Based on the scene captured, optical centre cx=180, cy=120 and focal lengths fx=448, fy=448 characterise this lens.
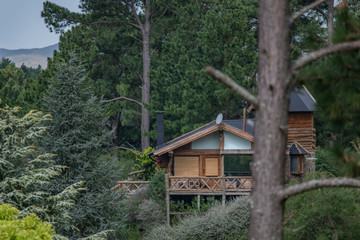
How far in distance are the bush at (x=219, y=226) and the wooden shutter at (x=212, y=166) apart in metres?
5.48

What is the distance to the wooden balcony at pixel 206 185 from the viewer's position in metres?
22.1

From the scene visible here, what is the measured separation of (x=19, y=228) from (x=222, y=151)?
1542 centimetres

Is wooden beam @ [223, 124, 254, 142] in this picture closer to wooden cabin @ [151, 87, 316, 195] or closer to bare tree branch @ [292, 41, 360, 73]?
wooden cabin @ [151, 87, 316, 195]

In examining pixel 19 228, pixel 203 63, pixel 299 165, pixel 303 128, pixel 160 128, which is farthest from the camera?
pixel 203 63

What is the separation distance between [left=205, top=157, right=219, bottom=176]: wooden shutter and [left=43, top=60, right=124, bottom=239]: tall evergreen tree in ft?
27.5

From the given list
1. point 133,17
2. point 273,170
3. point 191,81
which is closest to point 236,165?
point 191,81

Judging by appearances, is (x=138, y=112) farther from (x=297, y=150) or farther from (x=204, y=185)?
(x=297, y=150)

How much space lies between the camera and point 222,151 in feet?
76.2

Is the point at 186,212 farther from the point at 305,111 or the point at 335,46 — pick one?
the point at 335,46

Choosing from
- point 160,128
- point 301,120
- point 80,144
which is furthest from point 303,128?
point 80,144

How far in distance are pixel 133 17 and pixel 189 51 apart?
25.9ft

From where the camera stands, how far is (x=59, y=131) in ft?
52.0

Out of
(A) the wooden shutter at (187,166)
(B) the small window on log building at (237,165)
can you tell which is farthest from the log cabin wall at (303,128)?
(A) the wooden shutter at (187,166)

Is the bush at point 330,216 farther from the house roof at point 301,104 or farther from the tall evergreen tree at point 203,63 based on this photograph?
the tall evergreen tree at point 203,63
